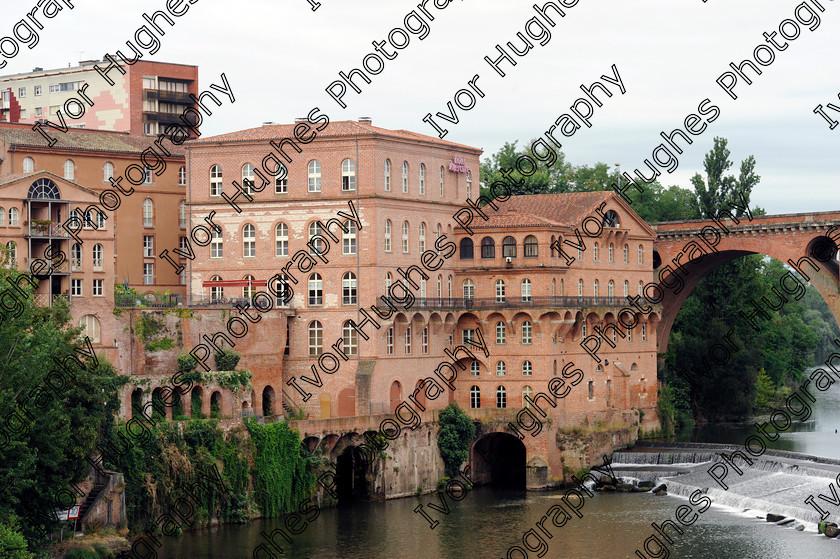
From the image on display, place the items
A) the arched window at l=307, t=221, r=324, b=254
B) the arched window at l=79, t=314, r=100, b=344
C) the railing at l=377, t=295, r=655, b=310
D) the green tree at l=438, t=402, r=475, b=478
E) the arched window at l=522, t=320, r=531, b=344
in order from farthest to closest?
the arched window at l=522, t=320, r=531, b=344
the railing at l=377, t=295, r=655, b=310
the green tree at l=438, t=402, r=475, b=478
the arched window at l=307, t=221, r=324, b=254
the arched window at l=79, t=314, r=100, b=344

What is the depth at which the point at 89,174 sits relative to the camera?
104 meters

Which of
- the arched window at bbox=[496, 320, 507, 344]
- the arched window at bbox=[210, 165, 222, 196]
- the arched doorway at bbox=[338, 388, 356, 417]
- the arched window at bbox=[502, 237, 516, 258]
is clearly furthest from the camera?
the arched window at bbox=[496, 320, 507, 344]

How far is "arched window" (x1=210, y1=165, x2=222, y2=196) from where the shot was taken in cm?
10006

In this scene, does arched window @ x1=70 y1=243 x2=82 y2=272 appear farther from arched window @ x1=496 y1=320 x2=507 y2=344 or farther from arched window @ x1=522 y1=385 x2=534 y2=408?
arched window @ x1=522 y1=385 x2=534 y2=408

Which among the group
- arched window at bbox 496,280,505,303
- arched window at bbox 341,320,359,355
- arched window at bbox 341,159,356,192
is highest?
arched window at bbox 341,159,356,192

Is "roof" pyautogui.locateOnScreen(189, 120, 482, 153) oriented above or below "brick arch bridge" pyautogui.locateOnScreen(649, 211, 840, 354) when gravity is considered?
above

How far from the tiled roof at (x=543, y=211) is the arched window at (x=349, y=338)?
12.8 m

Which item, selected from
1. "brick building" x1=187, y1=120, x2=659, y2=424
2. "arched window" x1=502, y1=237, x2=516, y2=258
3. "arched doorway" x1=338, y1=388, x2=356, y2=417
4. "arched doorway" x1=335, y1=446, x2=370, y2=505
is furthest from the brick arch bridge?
"arched doorway" x1=335, y1=446, x2=370, y2=505

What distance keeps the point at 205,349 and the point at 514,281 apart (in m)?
23.5

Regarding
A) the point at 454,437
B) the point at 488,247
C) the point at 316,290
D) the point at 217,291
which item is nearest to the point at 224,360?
the point at 316,290

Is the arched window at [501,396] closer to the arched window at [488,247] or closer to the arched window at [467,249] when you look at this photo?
the arched window at [488,247]

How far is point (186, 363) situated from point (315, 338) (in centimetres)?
1148

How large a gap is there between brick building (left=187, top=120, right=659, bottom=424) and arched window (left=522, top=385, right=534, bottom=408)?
163 mm

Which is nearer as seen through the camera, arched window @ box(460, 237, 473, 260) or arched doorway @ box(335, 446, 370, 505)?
arched doorway @ box(335, 446, 370, 505)
